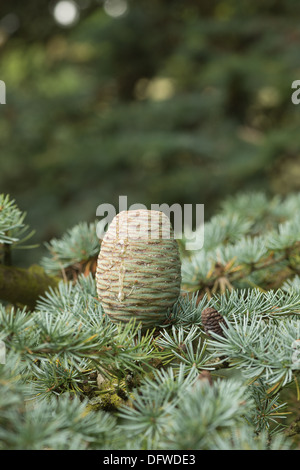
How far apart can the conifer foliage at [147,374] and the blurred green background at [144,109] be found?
1592mm

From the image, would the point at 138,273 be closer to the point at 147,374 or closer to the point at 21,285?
the point at 147,374

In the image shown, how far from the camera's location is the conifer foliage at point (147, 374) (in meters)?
0.30

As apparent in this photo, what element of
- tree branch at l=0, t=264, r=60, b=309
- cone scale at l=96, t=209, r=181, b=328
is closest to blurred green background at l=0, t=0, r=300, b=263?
tree branch at l=0, t=264, r=60, b=309

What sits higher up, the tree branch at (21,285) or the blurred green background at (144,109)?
the blurred green background at (144,109)

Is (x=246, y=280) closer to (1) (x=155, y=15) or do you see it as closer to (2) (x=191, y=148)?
(2) (x=191, y=148)

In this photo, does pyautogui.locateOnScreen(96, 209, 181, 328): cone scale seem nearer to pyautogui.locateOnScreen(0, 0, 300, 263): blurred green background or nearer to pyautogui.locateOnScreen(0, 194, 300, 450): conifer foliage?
pyautogui.locateOnScreen(0, 194, 300, 450): conifer foliage

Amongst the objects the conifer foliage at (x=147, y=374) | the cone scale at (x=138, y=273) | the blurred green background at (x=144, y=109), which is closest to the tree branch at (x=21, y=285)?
the conifer foliage at (x=147, y=374)

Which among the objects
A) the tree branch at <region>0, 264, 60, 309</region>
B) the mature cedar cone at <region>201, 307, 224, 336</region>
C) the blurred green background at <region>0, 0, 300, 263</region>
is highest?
the blurred green background at <region>0, 0, 300, 263</region>

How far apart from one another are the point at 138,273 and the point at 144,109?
2015 mm

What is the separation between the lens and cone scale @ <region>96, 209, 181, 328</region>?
44 centimetres

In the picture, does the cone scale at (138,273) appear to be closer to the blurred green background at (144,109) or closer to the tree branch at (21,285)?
the tree branch at (21,285)

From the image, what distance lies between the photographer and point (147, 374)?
1.29ft

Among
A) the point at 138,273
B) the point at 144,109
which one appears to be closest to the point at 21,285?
the point at 138,273

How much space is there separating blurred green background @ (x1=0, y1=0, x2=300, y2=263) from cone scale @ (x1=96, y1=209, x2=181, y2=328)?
1588 mm
